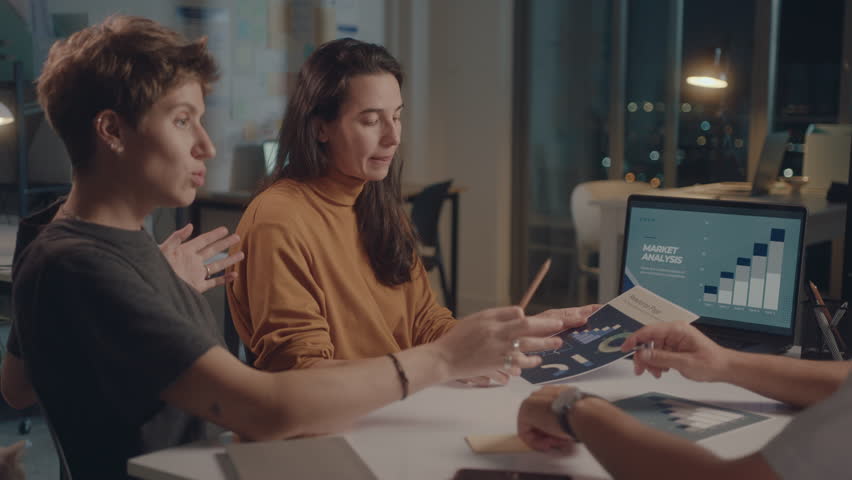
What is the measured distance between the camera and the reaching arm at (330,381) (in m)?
1.13

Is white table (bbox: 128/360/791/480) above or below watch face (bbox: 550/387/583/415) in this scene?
below

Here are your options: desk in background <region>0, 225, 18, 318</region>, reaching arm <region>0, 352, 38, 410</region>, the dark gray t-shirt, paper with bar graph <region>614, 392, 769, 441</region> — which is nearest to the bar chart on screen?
paper with bar graph <region>614, 392, 769, 441</region>

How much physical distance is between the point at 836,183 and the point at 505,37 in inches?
94.6

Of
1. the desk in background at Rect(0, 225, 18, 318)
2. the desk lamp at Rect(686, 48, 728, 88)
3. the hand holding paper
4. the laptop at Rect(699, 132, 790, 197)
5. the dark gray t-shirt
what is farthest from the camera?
the desk lamp at Rect(686, 48, 728, 88)

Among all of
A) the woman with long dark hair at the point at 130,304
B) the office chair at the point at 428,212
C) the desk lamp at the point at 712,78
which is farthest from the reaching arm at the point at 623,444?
the desk lamp at the point at 712,78

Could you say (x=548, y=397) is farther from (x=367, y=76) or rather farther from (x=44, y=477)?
(x=44, y=477)

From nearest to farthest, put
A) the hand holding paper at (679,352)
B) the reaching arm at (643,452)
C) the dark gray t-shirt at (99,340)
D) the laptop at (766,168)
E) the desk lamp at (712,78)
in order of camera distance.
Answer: the reaching arm at (643,452)
the dark gray t-shirt at (99,340)
the hand holding paper at (679,352)
the laptop at (766,168)
the desk lamp at (712,78)

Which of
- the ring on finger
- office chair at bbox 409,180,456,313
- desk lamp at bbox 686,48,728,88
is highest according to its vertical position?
desk lamp at bbox 686,48,728,88

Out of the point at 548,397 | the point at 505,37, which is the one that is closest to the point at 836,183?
the point at 505,37

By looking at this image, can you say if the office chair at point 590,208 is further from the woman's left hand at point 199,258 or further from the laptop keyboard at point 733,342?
the woman's left hand at point 199,258

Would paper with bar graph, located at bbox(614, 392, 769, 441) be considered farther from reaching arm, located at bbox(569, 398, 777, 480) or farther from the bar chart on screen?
Result: the bar chart on screen

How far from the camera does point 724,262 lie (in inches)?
76.9

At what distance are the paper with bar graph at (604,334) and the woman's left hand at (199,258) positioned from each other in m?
0.58

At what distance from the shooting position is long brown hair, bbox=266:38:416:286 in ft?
6.08
